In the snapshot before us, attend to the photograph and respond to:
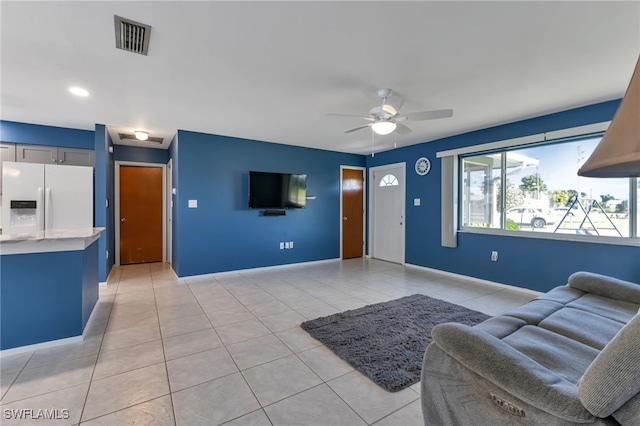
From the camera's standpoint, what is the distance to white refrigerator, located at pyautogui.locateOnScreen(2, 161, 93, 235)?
11.9 ft

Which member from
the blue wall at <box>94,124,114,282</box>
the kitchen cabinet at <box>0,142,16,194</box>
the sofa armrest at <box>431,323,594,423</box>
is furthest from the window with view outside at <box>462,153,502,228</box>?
the kitchen cabinet at <box>0,142,16,194</box>

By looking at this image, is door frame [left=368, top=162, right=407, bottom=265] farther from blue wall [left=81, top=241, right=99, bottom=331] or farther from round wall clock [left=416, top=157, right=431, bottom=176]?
blue wall [left=81, top=241, right=99, bottom=331]

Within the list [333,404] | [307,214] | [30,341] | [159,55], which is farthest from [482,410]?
[307,214]

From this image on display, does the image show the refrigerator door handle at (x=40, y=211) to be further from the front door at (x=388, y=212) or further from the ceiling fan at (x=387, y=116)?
the front door at (x=388, y=212)

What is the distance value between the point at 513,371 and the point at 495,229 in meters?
3.82

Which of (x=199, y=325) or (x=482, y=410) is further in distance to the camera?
(x=199, y=325)

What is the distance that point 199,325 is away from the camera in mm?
2879

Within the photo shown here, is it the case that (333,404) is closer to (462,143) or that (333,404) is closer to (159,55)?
(159,55)

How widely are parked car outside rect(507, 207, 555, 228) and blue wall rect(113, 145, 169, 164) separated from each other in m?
6.26

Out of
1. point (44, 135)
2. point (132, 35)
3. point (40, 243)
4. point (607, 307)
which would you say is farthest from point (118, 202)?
point (607, 307)

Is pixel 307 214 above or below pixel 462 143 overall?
below

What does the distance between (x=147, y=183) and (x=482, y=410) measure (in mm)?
6466

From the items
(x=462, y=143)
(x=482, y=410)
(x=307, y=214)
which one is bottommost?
(x=482, y=410)

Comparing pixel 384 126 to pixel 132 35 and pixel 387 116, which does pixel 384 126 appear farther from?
pixel 132 35
